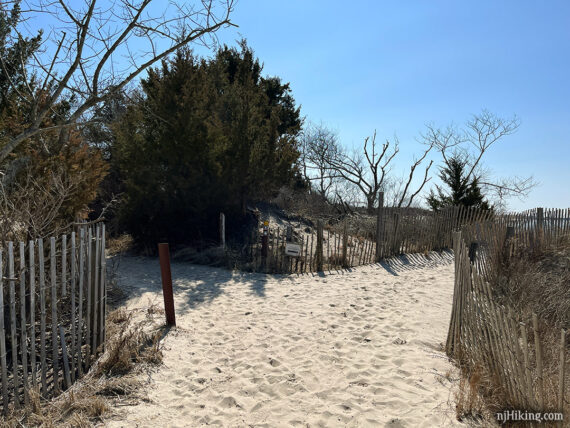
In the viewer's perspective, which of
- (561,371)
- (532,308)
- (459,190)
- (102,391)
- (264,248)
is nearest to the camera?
(561,371)

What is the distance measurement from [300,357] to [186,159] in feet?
23.7

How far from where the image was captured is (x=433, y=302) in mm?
6480

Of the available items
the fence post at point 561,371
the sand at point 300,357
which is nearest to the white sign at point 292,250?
the sand at point 300,357

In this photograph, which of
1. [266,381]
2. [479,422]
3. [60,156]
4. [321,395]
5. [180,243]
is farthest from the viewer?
[180,243]

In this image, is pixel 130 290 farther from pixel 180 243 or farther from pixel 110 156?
pixel 110 156

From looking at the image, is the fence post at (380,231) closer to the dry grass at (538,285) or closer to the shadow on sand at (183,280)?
the shadow on sand at (183,280)

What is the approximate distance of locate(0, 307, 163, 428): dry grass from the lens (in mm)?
2730

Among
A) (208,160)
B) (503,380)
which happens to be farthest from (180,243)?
(503,380)

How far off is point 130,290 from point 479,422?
5.90 m

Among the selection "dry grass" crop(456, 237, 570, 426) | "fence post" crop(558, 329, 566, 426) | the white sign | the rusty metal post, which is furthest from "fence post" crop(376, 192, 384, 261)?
"fence post" crop(558, 329, 566, 426)

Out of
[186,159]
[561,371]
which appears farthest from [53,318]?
[186,159]

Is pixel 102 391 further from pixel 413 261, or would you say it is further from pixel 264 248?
pixel 413 261

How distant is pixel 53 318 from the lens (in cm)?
315

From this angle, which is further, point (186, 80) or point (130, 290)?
point (186, 80)
